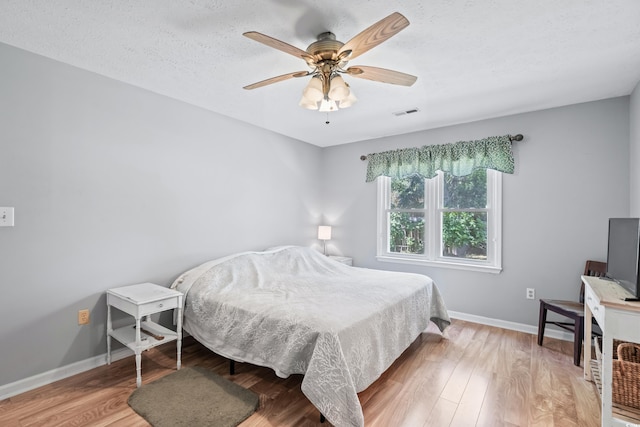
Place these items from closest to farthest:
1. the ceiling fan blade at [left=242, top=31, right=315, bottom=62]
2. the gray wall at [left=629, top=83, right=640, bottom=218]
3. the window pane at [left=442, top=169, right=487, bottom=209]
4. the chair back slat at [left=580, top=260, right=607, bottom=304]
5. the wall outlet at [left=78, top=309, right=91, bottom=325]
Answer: the ceiling fan blade at [left=242, top=31, right=315, bottom=62] < the wall outlet at [left=78, top=309, right=91, bottom=325] < the gray wall at [left=629, top=83, right=640, bottom=218] < the chair back slat at [left=580, top=260, right=607, bottom=304] < the window pane at [left=442, top=169, right=487, bottom=209]

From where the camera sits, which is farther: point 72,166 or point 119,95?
point 119,95

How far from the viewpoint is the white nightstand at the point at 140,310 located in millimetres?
2211

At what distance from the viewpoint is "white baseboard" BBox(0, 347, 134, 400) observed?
2.09 metres

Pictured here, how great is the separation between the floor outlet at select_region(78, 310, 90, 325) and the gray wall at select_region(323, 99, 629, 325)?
3622 mm

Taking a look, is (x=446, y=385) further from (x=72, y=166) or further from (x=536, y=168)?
(x=72, y=166)

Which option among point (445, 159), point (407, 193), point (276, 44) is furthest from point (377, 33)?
point (407, 193)

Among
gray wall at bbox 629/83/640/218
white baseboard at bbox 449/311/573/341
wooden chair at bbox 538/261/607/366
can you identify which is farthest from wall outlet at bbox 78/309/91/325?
gray wall at bbox 629/83/640/218

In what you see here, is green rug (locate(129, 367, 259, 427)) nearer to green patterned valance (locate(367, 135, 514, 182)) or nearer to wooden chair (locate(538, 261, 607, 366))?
wooden chair (locate(538, 261, 607, 366))

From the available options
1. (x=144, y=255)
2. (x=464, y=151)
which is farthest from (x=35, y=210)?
(x=464, y=151)

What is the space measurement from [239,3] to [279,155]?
2.56 metres

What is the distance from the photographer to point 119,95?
264cm

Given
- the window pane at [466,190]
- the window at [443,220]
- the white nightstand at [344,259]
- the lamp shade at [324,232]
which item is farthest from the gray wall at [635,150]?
the lamp shade at [324,232]

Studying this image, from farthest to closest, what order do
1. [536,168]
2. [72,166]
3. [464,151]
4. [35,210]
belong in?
[464,151] → [536,168] → [72,166] → [35,210]

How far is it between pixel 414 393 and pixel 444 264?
6.58ft
